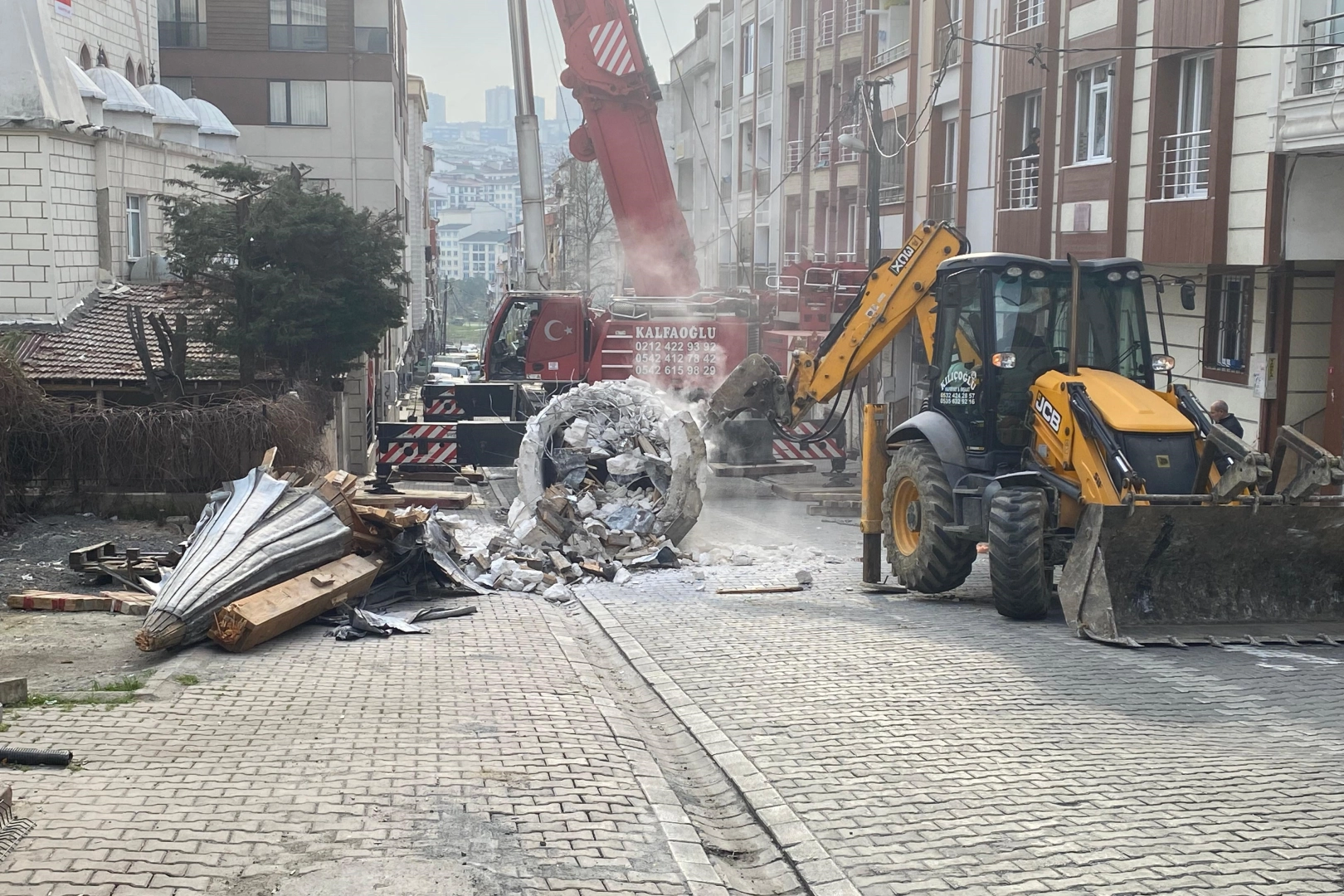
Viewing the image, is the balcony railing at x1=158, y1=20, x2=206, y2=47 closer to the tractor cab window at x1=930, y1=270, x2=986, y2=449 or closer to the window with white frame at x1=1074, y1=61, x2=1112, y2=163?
the window with white frame at x1=1074, y1=61, x2=1112, y2=163

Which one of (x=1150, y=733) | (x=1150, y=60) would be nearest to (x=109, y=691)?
(x=1150, y=733)

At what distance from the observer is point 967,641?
A: 10.8 meters

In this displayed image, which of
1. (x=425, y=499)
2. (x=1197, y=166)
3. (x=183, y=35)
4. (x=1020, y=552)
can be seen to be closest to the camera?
(x=1020, y=552)

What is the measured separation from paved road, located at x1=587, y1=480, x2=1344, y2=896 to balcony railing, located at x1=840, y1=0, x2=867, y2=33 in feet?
92.2

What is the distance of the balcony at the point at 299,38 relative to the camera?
46.5 metres

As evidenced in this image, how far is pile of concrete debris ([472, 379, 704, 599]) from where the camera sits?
14.5 m

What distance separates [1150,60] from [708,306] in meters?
8.97

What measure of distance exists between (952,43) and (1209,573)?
1768 cm

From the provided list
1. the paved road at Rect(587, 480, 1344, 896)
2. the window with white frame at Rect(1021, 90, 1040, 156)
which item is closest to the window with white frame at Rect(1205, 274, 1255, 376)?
the window with white frame at Rect(1021, 90, 1040, 156)

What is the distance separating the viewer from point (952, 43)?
84.8 ft

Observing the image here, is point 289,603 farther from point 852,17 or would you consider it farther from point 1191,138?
point 852,17

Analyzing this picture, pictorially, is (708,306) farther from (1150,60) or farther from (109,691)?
(109,691)

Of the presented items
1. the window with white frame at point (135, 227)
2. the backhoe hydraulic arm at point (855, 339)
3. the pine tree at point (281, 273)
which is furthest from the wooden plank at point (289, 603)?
the window with white frame at point (135, 227)

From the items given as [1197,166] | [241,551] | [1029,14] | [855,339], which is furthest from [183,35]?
[241,551]
